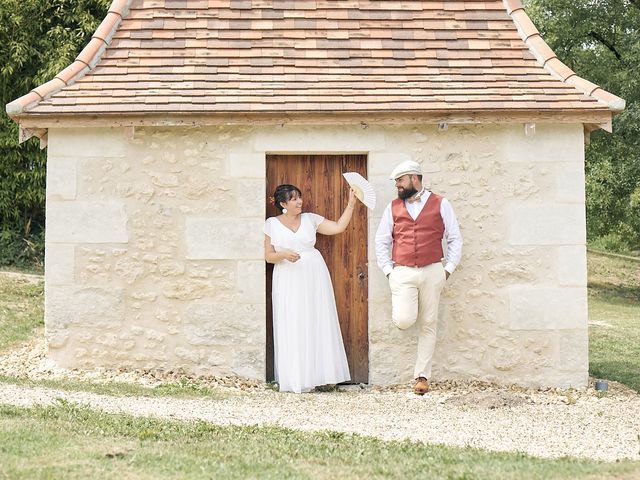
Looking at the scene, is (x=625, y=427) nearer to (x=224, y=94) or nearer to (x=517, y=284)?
(x=517, y=284)

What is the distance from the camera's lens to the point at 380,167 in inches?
330

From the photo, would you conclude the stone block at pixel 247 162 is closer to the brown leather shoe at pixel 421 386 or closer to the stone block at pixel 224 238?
the stone block at pixel 224 238

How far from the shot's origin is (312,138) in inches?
329

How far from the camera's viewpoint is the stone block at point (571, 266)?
8.33m

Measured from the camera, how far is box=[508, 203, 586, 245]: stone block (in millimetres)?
8359

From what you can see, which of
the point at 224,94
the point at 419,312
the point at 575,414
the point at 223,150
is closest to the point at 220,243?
the point at 223,150

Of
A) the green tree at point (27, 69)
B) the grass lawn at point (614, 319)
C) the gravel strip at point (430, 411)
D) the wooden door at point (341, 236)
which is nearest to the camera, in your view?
the gravel strip at point (430, 411)

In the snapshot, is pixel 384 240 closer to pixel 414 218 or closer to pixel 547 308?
pixel 414 218

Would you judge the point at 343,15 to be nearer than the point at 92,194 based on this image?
No

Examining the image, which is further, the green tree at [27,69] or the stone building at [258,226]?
the green tree at [27,69]

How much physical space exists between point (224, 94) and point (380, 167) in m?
1.57

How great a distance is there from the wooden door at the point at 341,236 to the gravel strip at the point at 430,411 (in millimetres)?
508

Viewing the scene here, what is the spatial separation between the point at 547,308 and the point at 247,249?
2.80 m

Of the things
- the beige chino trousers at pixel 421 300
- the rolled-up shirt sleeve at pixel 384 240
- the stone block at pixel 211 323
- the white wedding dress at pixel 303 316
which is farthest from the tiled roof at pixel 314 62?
the stone block at pixel 211 323
